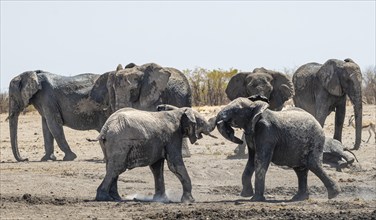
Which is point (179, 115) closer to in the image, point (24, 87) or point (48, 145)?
point (48, 145)

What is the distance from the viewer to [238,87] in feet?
78.3

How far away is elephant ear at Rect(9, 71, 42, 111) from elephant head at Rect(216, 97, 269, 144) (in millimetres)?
9825

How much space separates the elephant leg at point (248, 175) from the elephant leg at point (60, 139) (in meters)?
8.27

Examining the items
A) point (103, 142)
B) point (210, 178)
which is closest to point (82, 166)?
point (210, 178)

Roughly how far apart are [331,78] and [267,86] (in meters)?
2.44

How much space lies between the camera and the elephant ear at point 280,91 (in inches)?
906

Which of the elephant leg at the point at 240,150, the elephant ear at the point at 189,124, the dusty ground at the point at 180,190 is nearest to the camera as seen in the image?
the dusty ground at the point at 180,190

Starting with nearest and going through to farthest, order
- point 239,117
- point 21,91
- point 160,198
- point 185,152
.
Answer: point 239,117
point 160,198
point 185,152
point 21,91

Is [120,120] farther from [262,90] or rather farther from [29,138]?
[29,138]

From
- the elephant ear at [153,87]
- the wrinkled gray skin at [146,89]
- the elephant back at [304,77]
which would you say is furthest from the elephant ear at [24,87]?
the elephant back at [304,77]

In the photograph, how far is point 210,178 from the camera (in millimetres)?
20672

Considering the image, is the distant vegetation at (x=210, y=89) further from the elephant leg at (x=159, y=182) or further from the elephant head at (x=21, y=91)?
the elephant leg at (x=159, y=182)

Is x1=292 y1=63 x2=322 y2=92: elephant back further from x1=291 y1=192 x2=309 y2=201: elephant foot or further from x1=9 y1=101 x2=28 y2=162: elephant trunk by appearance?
x1=291 y1=192 x2=309 y2=201: elephant foot

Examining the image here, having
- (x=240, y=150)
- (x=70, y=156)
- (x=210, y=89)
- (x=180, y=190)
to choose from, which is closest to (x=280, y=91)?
(x=240, y=150)
